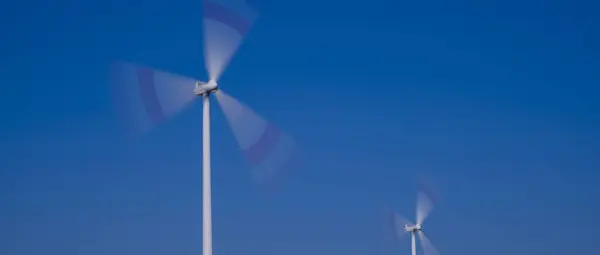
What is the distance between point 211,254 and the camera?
33500mm

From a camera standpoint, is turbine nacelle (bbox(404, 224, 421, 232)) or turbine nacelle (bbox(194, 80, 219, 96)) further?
turbine nacelle (bbox(404, 224, 421, 232))

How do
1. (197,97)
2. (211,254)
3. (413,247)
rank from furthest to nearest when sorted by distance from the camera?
(413,247) < (197,97) < (211,254)

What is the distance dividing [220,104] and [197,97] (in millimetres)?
1053

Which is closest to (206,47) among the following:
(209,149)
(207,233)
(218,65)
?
(218,65)

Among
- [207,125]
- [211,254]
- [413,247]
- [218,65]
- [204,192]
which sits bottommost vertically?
[211,254]

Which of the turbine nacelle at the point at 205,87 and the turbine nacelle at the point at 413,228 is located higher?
the turbine nacelle at the point at 413,228

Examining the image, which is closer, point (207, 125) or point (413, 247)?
point (207, 125)

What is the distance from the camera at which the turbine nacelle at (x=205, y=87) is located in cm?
3541

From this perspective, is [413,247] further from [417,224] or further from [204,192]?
[204,192]

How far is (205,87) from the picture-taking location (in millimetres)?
35469

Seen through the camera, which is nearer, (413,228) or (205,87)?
(205,87)

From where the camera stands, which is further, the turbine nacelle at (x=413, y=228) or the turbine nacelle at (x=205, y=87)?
the turbine nacelle at (x=413, y=228)

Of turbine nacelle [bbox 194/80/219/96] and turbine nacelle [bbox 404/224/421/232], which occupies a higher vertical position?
turbine nacelle [bbox 404/224/421/232]

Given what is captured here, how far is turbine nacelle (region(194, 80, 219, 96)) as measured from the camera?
35.4 meters
